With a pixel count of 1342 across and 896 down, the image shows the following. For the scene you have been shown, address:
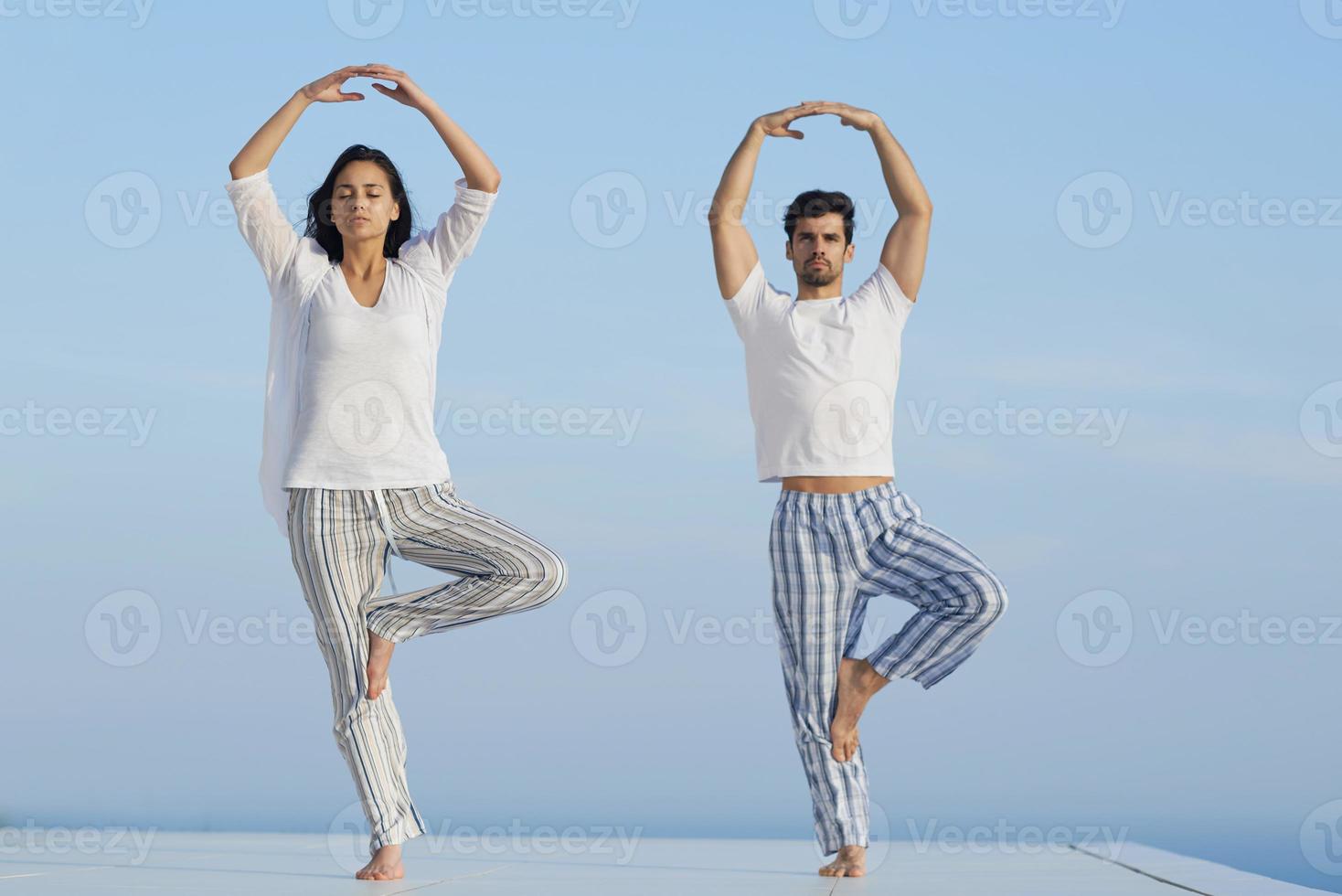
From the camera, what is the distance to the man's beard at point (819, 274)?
4.85 metres

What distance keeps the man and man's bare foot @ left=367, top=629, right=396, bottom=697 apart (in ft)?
4.22

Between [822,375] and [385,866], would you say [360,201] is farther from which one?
[385,866]

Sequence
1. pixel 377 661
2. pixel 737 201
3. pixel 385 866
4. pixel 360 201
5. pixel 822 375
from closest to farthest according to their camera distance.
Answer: pixel 385 866 → pixel 377 661 → pixel 360 201 → pixel 822 375 → pixel 737 201

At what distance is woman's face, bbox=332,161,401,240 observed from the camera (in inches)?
181

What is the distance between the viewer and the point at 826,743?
15.5ft

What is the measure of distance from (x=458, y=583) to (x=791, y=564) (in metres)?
1.08

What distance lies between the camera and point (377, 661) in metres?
4.48

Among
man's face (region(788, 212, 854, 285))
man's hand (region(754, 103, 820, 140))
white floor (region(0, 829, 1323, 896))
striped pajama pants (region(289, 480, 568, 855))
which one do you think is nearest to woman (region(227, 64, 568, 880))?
striped pajama pants (region(289, 480, 568, 855))

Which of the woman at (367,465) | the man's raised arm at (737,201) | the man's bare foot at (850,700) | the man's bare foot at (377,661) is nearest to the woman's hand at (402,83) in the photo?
the woman at (367,465)

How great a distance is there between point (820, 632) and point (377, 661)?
1429 millimetres

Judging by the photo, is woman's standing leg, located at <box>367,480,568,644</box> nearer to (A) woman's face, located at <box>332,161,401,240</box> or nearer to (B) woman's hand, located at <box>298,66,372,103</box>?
(A) woman's face, located at <box>332,161,401,240</box>

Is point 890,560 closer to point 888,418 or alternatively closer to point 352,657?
point 888,418

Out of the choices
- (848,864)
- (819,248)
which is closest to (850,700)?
(848,864)

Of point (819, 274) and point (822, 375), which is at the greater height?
point (819, 274)
